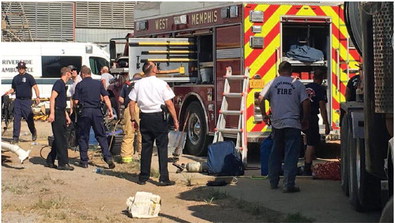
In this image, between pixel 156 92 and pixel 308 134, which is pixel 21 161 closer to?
pixel 156 92

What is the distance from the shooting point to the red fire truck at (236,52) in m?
12.2

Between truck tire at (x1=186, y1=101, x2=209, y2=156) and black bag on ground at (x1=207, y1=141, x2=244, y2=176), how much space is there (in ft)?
8.10

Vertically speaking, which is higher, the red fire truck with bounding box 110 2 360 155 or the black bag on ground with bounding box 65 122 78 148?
the red fire truck with bounding box 110 2 360 155

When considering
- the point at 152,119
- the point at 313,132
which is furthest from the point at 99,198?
the point at 313,132

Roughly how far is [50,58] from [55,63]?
25cm

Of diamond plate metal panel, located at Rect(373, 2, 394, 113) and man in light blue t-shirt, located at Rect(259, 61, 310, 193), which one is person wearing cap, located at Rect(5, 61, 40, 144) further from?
diamond plate metal panel, located at Rect(373, 2, 394, 113)

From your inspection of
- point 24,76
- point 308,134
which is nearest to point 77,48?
point 24,76

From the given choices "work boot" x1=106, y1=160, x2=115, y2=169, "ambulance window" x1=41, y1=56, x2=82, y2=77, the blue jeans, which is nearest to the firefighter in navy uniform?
"work boot" x1=106, y1=160, x2=115, y2=169

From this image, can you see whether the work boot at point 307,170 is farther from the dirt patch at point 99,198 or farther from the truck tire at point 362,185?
the truck tire at point 362,185

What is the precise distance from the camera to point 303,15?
12336mm

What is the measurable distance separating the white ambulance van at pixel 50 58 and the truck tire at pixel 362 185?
19502 mm

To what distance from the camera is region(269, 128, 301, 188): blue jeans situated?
9461mm

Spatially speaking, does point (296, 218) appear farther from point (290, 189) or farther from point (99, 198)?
point (99, 198)

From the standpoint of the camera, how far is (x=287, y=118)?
31.3 ft
